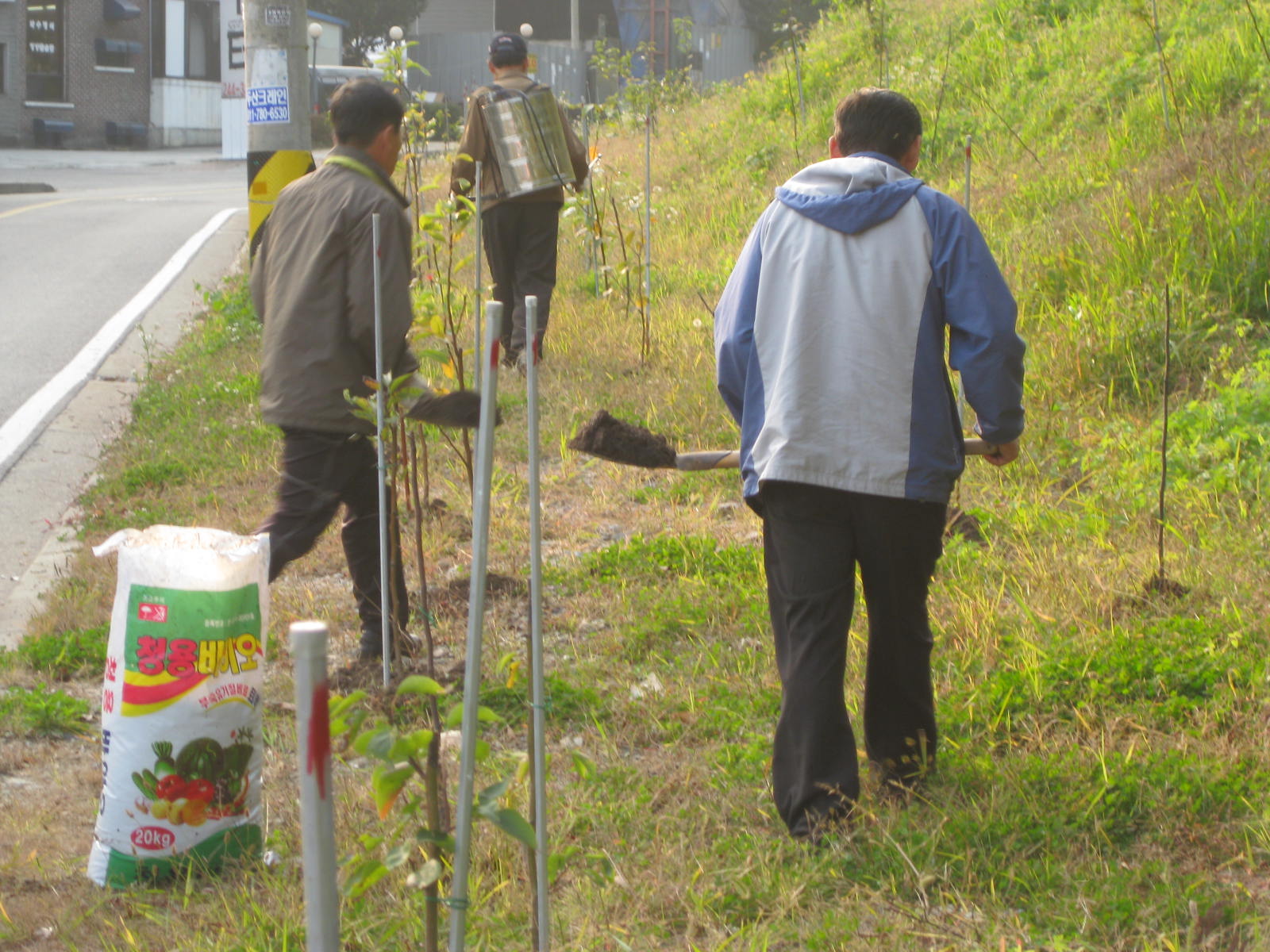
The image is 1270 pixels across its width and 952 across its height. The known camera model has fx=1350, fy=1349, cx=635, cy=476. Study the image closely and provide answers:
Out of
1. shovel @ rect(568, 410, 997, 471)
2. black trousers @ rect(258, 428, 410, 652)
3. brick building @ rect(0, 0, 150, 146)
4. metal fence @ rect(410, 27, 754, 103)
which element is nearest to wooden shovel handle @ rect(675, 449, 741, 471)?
shovel @ rect(568, 410, 997, 471)

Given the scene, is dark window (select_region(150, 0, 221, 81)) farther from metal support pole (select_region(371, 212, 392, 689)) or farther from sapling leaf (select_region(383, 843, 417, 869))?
sapling leaf (select_region(383, 843, 417, 869))

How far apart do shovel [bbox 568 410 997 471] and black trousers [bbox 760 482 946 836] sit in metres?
0.19

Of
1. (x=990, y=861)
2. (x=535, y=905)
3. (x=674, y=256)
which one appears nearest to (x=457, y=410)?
(x=535, y=905)

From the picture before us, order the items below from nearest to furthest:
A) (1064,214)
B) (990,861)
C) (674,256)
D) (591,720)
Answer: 1. (990,861)
2. (591,720)
3. (1064,214)
4. (674,256)

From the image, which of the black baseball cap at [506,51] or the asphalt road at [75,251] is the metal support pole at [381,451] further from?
the asphalt road at [75,251]

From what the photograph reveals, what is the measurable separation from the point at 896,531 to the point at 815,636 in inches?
11.5

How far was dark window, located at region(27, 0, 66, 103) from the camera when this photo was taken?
119ft

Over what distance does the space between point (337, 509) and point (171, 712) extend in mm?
1317

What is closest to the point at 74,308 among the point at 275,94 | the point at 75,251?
the point at 75,251

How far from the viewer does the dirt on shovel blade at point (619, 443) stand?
309 centimetres

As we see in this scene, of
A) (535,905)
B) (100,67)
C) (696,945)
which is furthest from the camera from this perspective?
(100,67)

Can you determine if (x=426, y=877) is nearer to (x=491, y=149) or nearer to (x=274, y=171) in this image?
(x=491, y=149)

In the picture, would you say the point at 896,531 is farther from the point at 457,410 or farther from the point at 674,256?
the point at 674,256

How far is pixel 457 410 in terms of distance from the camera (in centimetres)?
328
